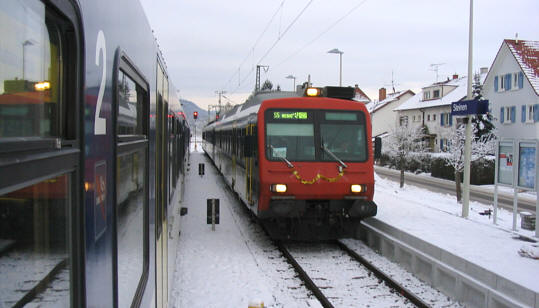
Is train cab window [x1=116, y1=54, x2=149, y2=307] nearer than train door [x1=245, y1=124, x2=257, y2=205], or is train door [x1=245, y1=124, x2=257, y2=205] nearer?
train cab window [x1=116, y1=54, x2=149, y2=307]

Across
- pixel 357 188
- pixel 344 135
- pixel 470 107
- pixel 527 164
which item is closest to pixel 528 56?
pixel 470 107

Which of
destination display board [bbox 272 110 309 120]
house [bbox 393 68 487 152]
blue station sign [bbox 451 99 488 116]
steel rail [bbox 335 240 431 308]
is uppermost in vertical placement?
house [bbox 393 68 487 152]

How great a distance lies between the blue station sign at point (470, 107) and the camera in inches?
454

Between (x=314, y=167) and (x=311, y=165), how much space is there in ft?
0.23

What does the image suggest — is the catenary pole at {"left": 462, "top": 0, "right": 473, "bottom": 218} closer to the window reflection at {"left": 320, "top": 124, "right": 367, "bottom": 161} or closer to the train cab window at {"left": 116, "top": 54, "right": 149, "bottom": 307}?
the window reflection at {"left": 320, "top": 124, "right": 367, "bottom": 161}

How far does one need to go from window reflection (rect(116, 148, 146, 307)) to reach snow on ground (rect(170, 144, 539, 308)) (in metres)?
3.95

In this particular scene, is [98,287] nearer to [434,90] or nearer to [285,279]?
[285,279]

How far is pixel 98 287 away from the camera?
1.42 m

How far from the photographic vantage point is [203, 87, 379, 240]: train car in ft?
28.3

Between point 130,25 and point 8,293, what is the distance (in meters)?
1.44

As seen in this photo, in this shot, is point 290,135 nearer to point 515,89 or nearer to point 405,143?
point 405,143

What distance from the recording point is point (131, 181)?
224 centimetres

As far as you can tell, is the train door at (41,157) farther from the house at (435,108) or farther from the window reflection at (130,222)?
the house at (435,108)

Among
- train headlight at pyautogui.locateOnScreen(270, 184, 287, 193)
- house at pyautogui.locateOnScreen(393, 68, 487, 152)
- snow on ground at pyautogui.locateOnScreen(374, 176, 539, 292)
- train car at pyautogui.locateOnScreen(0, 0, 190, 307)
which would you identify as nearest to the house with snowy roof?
house at pyautogui.locateOnScreen(393, 68, 487, 152)
